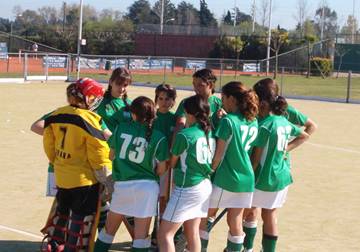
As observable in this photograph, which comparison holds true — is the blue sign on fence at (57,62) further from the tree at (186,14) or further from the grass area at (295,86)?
the tree at (186,14)

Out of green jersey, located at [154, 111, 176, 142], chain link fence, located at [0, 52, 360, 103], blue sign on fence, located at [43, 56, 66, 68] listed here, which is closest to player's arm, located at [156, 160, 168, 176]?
green jersey, located at [154, 111, 176, 142]

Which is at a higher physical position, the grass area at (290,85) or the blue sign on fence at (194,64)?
the blue sign on fence at (194,64)

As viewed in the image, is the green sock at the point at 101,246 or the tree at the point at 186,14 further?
the tree at the point at 186,14

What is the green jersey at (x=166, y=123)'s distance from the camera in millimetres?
6590

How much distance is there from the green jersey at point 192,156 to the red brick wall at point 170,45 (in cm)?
6822

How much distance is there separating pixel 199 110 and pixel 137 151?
0.60m

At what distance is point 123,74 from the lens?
6633 millimetres

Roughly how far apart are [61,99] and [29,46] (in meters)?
39.3

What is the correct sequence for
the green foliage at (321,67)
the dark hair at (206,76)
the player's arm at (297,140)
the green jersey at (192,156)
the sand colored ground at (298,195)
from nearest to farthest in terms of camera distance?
1. the green jersey at (192,156)
2. the dark hair at (206,76)
3. the player's arm at (297,140)
4. the sand colored ground at (298,195)
5. the green foliage at (321,67)

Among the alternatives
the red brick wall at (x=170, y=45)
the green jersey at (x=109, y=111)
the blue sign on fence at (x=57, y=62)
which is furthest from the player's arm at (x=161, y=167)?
the red brick wall at (x=170, y=45)

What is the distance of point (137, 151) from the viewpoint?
5691 mm

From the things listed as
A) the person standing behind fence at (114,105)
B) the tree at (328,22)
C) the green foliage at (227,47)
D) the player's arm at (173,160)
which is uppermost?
the tree at (328,22)

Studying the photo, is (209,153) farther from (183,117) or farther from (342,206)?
(342,206)

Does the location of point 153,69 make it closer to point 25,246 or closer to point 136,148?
point 25,246
